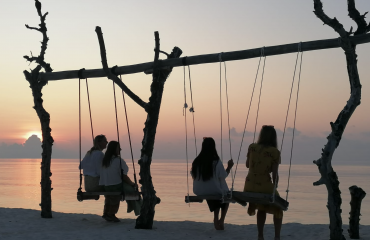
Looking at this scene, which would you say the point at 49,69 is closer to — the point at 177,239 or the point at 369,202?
the point at 177,239

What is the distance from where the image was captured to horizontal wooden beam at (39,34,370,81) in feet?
28.7

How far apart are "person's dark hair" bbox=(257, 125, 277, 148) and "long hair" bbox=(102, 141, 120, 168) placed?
349 cm

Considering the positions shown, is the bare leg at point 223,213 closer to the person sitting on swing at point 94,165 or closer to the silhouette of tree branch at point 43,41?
the person sitting on swing at point 94,165

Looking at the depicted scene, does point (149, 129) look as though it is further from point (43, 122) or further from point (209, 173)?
point (43, 122)

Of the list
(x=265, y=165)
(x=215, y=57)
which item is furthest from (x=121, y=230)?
(x=215, y=57)

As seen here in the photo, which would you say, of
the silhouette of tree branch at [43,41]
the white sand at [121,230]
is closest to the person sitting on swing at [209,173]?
the white sand at [121,230]

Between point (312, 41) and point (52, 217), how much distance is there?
6881 millimetres

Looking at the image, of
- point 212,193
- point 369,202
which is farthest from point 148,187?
point 369,202

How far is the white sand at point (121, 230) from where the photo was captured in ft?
31.2

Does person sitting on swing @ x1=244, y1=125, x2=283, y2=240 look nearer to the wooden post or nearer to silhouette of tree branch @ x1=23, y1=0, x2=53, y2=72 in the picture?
the wooden post

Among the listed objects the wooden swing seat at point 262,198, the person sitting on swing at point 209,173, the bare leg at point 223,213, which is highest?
the person sitting on swing at point 209,173

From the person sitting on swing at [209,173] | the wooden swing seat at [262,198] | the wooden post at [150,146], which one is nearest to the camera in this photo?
the wooden swing seat at [262,198]

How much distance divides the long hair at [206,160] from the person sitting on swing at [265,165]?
4.31 ft

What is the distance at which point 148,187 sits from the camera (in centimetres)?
1015
